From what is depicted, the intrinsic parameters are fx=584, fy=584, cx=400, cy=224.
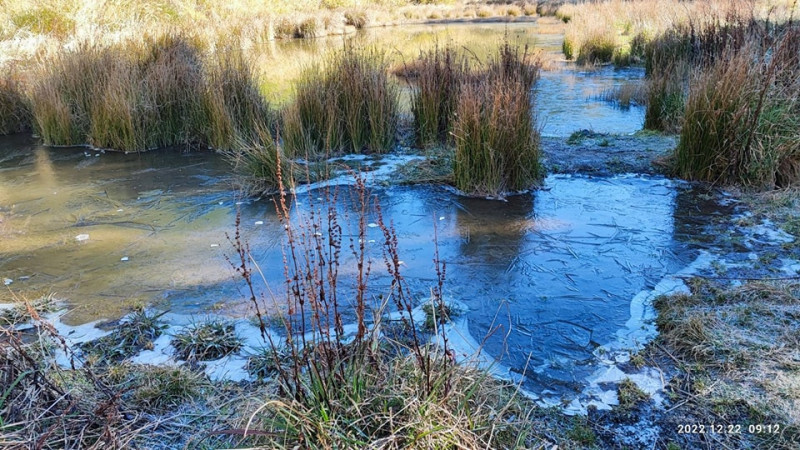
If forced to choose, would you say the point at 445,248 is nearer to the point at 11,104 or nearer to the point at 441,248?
the point at 441,248

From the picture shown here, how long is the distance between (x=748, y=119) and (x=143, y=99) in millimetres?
7253

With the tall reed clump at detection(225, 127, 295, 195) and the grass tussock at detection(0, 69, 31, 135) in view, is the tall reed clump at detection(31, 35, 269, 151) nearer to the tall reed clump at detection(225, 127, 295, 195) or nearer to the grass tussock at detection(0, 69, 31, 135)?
the grass tussock at detection(0, 69, 31, 135)

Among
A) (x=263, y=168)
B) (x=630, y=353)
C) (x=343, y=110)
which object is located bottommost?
(x=630, y=353)

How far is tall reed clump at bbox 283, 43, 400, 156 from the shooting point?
23.1 ft

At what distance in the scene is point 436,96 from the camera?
7.21 meters

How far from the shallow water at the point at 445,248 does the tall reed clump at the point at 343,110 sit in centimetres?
115

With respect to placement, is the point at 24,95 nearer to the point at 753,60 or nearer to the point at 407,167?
the point at 407,167

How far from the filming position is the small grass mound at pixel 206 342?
3.28m

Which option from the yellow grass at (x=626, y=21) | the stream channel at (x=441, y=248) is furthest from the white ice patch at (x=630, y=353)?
the yellow grass at (x=626, y=21)

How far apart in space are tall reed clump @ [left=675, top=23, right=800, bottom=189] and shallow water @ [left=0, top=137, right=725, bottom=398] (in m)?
0.49

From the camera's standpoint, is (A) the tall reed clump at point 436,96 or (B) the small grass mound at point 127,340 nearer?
(B) the small grass mound at point 127,340

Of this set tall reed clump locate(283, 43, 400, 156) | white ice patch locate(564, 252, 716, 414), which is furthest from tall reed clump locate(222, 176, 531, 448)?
tall reed clump locate(283, 43, 400, 156)

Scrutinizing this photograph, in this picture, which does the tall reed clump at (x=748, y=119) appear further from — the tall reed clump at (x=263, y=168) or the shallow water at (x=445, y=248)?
the tall reed clump at (x=263, y=168)

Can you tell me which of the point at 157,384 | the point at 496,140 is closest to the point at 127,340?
the point at 157,384
